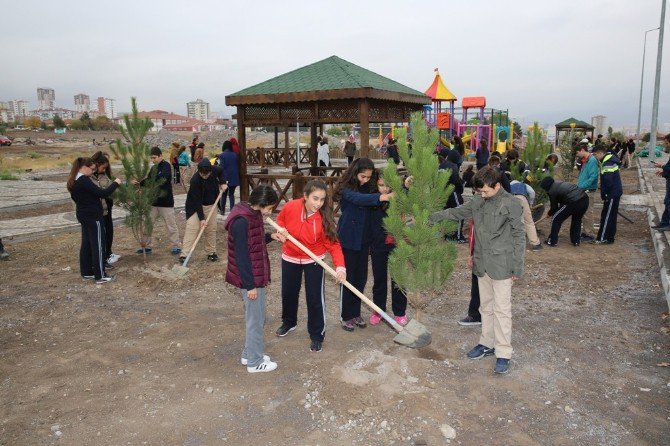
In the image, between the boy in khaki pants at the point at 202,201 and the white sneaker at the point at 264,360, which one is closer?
the white sneaker at the point at 264,360

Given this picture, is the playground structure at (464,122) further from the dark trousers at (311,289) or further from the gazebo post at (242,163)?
the dark trousers at (311,289)

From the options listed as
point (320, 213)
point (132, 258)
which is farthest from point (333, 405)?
point (132, 258)

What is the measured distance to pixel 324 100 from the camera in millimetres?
9188

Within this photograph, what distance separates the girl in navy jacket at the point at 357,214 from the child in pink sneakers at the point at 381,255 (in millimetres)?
50

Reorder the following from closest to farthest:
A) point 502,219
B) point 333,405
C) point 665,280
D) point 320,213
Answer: point 333,405 → point 502,219 → point 320,213 → point 665,280

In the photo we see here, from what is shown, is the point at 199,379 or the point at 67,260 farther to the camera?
the point at 67,260

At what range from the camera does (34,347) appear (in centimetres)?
445

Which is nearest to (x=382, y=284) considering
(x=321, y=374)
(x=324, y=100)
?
(x=321, y=374)

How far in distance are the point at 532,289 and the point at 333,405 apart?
354cm

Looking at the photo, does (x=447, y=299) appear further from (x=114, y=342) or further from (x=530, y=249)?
(x=114, y=342)

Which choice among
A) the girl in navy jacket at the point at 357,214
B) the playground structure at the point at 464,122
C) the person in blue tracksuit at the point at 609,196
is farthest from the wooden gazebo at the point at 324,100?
the playground structure at the point at 464,122

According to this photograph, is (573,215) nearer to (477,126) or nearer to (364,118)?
(364,118)

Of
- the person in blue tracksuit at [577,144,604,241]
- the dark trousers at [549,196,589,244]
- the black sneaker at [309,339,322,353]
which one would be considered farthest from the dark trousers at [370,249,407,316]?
the person in blue tracksuit at [577,144,604,241]

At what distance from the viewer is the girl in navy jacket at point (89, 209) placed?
5883 mm
